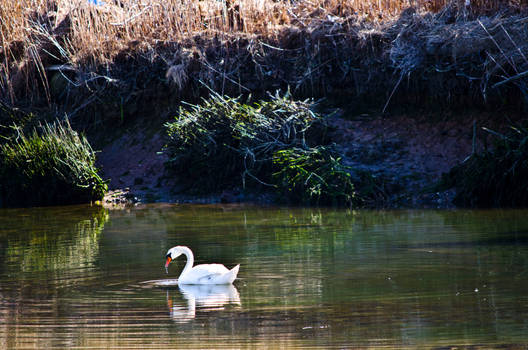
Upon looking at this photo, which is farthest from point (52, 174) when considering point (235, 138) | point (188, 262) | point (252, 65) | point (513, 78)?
point (513, 78)

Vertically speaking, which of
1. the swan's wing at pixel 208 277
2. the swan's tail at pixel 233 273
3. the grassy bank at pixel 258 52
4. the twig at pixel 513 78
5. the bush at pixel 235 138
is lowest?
the swan's wing at pixel 208 277

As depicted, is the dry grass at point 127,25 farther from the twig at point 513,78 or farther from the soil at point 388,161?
the twig at point 513,78

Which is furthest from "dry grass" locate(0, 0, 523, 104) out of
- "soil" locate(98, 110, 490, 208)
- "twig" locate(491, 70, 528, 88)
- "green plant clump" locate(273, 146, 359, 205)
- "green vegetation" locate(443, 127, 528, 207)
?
"green vegetation" locate(443, 127, 528, 207)

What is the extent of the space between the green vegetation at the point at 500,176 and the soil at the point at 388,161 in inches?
19.9

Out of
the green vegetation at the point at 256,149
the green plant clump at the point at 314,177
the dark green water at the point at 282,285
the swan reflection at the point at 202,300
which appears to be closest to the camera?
the dark green water at the point at 282,285

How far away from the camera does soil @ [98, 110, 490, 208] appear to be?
1642cm

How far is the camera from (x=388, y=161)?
57.0ft

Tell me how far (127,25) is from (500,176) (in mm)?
11785

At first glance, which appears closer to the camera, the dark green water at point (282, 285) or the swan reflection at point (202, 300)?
the dark green water at point (282, 285)

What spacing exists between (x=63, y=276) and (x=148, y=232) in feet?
12.7

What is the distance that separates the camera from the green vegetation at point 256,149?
16672 millimetres

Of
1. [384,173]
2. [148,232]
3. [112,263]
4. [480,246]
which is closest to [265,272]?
[112,263]

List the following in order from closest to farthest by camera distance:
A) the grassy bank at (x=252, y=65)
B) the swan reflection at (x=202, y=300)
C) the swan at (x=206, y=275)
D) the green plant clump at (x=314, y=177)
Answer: the swan reflection at (x=202, y=300) → the swan at (x=206, y=275) → the green plant clump at (x=314, y=177) → the grassy bank at (x=252, y=65)

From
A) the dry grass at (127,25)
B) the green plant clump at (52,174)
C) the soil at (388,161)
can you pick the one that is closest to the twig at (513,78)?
the soil at (388,161)
